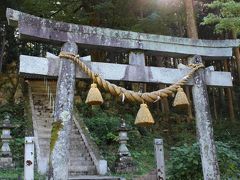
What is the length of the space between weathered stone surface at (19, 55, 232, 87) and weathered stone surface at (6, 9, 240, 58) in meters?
0.37

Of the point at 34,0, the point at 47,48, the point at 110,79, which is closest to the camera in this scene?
the point at 110,79

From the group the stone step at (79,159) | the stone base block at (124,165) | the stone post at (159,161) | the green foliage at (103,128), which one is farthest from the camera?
the green foliage at (103,128)

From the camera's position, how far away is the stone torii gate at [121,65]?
5.41m

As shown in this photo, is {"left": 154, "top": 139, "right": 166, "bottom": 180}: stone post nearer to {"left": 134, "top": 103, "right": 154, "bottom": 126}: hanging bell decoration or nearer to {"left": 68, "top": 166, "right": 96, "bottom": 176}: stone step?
{"left": 134, "top": 103, "right": 154, "bottom": 126}: hanging bell decoration

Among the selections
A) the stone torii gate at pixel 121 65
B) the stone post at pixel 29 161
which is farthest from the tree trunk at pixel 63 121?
the stone post at pixel 29 161

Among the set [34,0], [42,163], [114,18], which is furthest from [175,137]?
[34,0]

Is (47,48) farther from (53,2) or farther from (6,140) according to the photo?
(6,140)

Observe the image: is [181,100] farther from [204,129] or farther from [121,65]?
[121,65]

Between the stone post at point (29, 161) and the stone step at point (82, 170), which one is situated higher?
the stone post at point (29, 161)

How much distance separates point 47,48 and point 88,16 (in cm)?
543

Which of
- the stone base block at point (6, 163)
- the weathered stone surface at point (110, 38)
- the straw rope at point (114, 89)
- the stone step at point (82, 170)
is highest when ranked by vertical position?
the weathered stone surface at point (110, 38)

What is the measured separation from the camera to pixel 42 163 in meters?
9.44

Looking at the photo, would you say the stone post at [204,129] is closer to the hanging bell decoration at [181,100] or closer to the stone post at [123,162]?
the hanging bell decoration at [181,100]

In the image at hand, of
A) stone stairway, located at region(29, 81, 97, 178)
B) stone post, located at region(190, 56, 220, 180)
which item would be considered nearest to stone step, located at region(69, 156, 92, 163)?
stone stairway, located at region(29, 81, 97, 178)
